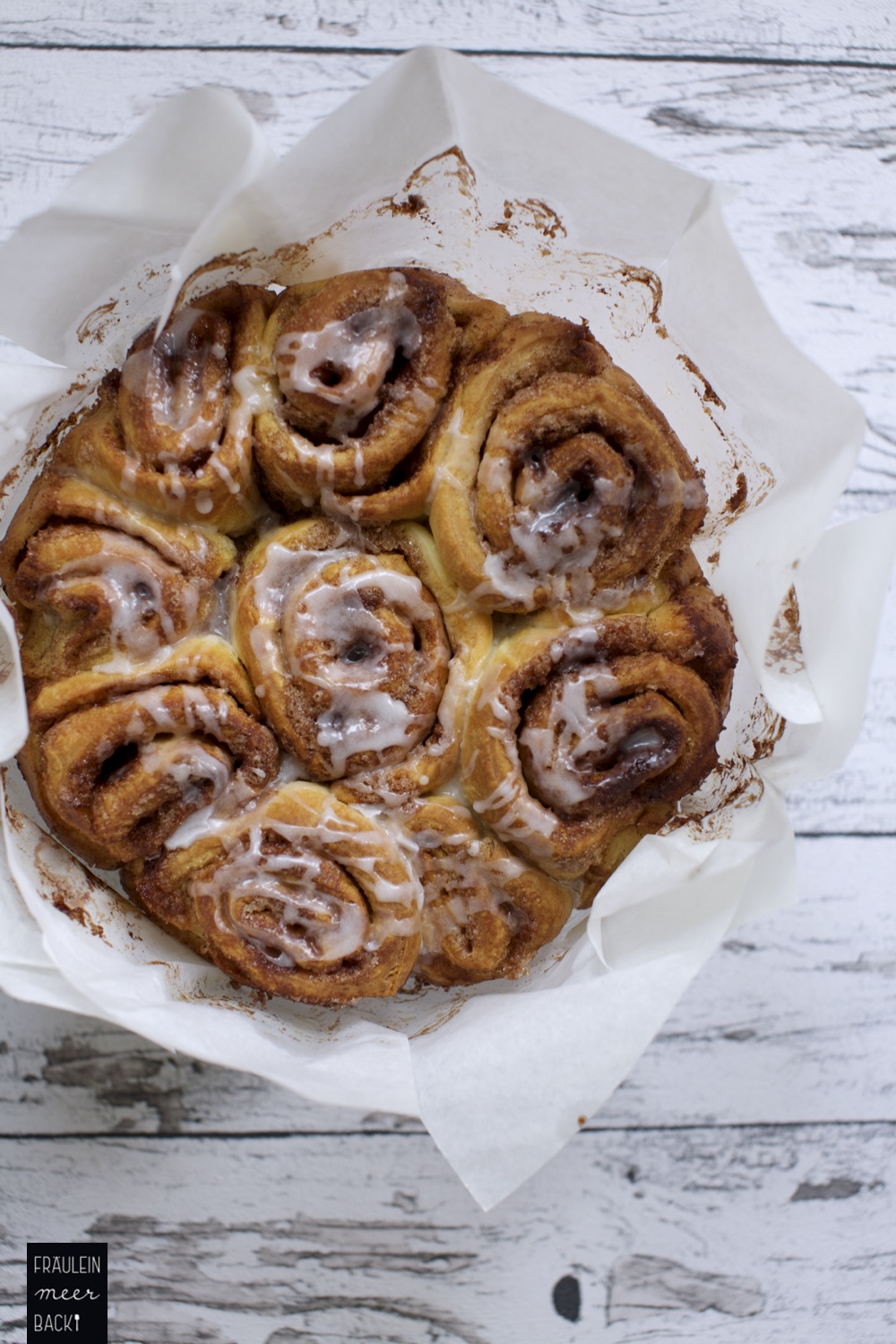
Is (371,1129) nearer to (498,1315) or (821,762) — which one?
(498,1315)

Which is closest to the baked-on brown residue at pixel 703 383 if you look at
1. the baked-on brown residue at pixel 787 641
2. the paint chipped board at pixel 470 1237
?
the baked-on brown residue at pixel 787 641

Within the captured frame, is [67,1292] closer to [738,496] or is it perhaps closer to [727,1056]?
[727,1056]

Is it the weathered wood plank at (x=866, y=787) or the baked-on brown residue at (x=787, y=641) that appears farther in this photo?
the weathered wood plank at (x=866, y=787)

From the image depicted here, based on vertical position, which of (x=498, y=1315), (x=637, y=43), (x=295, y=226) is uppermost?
(x=637, y=43)

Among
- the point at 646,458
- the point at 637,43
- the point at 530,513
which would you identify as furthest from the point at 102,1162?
the point at 637,43

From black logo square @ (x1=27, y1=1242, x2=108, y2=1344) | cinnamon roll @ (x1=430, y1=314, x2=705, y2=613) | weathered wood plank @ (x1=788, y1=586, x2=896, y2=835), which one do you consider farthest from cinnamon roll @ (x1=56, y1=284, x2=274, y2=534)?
black logo square @ (x1=27, y1=1242, x2=108, y2=1344)

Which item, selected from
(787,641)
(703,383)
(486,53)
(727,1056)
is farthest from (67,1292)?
(486,53)

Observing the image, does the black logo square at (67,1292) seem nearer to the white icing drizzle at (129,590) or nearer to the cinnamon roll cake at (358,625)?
the cinnamon roll cake at (358,625)
